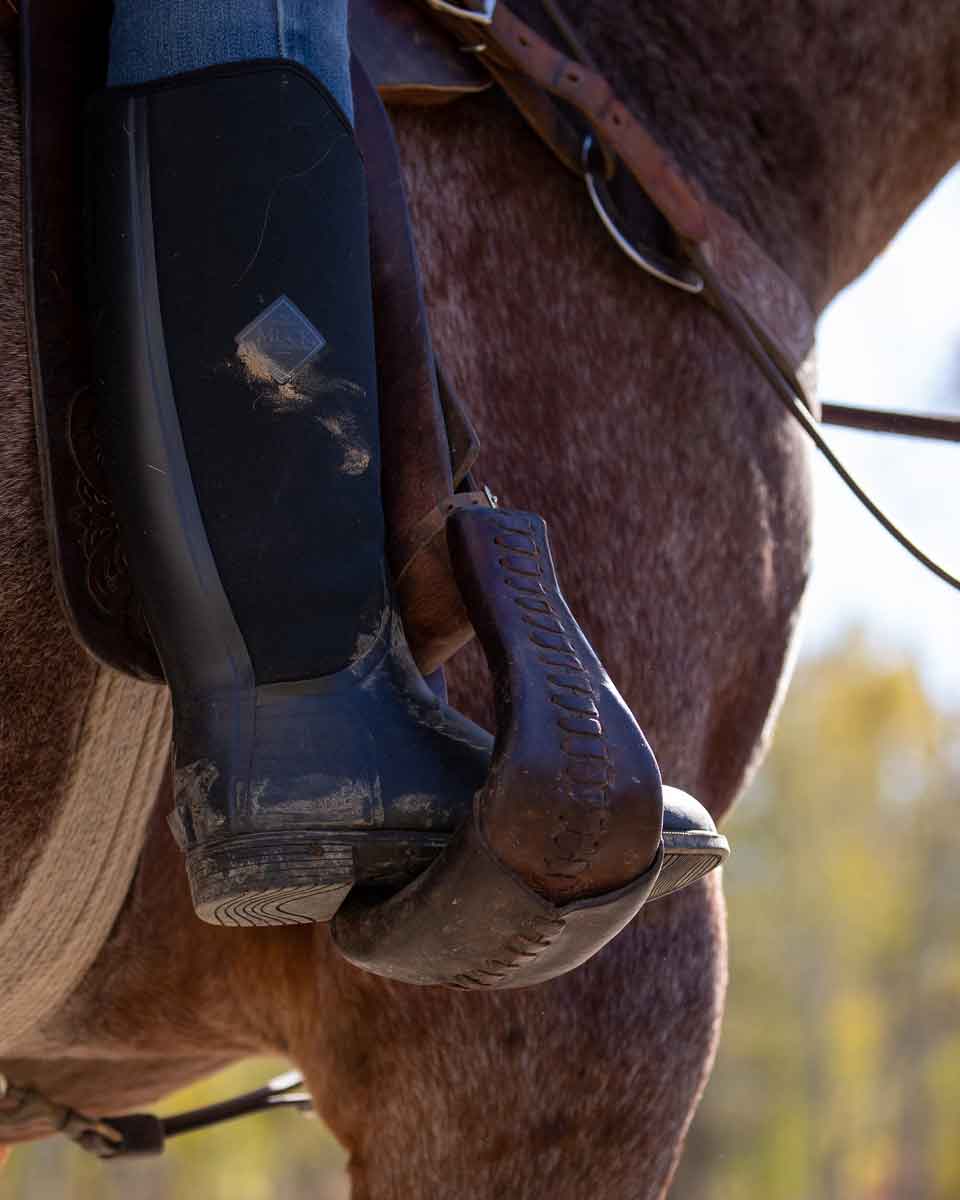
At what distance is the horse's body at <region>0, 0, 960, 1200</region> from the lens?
1.89 meters

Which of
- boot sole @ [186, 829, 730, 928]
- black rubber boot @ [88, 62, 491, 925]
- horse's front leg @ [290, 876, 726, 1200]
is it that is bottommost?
horse's front leg @ [290, 876, 726, 1200]

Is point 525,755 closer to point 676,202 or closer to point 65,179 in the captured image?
point 65,179

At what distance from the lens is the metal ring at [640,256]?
210 centimetres

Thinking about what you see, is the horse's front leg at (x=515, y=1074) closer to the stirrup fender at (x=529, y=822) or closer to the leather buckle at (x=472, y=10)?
the stirrup fender at (x=529, y=822)

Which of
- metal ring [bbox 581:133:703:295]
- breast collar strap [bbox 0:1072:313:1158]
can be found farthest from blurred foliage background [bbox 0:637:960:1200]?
metal ring [bbox 581:133:703:295]

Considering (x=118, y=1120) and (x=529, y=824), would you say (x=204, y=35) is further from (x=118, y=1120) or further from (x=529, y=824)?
(x=118, y=1120)

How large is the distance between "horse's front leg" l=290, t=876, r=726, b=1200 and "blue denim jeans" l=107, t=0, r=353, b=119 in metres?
1.03

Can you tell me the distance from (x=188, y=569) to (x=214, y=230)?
34cm

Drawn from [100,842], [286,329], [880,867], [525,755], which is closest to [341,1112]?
[100,842]

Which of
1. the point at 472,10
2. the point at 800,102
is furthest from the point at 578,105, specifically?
the point at 800,102

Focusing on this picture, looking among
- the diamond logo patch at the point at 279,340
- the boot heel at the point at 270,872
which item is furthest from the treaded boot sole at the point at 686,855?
the diamond logo patch at the point at 279,340

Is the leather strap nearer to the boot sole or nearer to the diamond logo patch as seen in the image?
the diamond logo patch

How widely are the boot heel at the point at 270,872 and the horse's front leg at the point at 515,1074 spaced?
0.45 metres

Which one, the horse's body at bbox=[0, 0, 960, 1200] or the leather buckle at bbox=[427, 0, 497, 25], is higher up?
the leather buckle at bbox=[427, 0, 497, 25]
